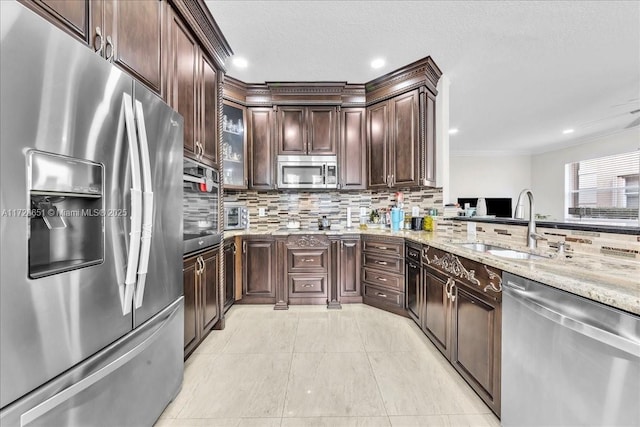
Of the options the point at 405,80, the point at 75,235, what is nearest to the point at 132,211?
the point at 75,235

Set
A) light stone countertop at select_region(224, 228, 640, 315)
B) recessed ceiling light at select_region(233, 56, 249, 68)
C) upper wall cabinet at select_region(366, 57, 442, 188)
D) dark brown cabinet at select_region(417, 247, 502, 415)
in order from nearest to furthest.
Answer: light stone countertop at select_region(224, 228, 640, 315) < dark brown cabinet at select_region(417, 247, 502, 415) < recessed ceiling light at select_region(233, 56, 249, 68) < upper wall cabinet at select_region(366, 57, 442, 188)

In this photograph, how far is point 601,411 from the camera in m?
0.84

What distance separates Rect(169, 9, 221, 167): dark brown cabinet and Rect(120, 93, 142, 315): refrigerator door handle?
27.7 inches

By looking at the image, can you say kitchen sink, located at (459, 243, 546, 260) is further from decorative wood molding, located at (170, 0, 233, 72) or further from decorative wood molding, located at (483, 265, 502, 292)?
decorative wood molding, located at (170, 0, 233, 72)

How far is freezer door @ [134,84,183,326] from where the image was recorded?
1.15m

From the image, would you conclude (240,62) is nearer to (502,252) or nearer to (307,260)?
(307,260)

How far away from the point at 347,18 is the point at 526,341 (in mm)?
2435

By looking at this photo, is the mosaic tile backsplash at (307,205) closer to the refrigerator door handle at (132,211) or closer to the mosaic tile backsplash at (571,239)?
the mosaic tile backsplash at (571,239)

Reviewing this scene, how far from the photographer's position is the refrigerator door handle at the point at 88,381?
748 mm

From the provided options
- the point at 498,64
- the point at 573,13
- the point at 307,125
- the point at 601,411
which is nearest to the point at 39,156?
the point at 601,411

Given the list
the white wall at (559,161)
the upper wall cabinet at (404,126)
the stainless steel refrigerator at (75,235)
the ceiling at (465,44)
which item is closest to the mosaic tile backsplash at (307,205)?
the upper wall cabinet at (404,126)

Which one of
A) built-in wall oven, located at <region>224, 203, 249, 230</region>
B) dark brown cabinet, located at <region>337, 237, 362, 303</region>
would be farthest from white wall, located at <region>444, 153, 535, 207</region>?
built-in wall oven, located at <region>224, 203, 249, 230</region>

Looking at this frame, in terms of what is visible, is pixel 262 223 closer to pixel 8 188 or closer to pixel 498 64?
pixel 8 188

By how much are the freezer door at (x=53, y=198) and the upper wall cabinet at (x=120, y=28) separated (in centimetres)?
22
